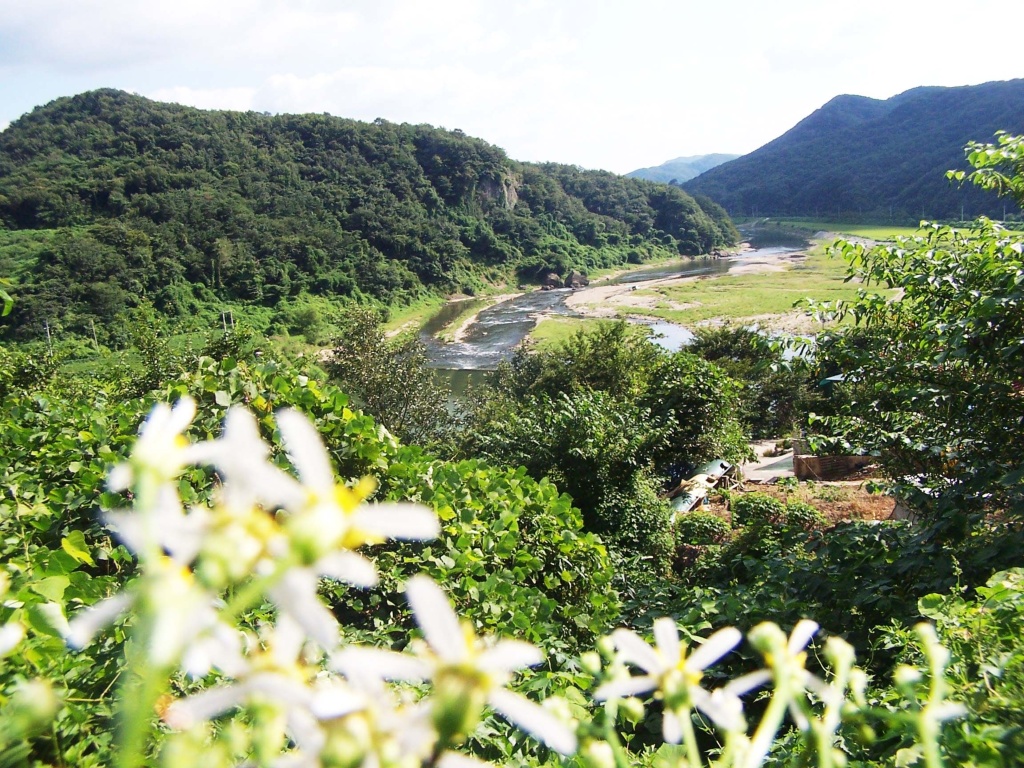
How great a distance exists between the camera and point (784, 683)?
48 cm

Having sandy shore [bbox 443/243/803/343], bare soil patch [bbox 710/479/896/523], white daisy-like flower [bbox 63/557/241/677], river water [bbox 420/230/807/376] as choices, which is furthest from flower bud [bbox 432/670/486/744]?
sandy shore [bbox 443/243/803/343]

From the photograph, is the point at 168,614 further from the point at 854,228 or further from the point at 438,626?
the point at 854,228

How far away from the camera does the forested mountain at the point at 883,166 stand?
111 m

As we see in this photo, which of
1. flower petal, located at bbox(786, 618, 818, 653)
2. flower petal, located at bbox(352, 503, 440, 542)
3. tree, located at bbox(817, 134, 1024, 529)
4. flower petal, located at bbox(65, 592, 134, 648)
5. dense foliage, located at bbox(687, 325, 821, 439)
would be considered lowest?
dense foliage, located at bbox(687, 325, 821, 439)

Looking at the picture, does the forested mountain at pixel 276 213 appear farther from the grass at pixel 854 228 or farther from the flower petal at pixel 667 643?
the flower petal at pixel 667 643

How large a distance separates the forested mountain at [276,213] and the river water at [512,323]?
7.23 m

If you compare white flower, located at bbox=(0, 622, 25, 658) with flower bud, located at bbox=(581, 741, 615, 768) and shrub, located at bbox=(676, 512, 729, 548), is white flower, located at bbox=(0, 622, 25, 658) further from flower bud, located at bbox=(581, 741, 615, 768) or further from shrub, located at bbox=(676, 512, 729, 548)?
shrub, located at bbox=(676, 512, 729, 548)

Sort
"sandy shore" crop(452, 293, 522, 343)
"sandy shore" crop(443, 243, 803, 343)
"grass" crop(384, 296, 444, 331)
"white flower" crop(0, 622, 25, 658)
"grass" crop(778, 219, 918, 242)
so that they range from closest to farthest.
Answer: "white flower" crop(0, 622, 25, 658), "sandy shore" crop(452, 293, 522, 343), "grass" crop(384, 296, 444, 331), "sandy shore" crop(443, 243, 803, 343), "grass" crop(778, 219, 918, 242)

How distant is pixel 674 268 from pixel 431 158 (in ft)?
138

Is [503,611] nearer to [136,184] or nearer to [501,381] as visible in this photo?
[501,381]

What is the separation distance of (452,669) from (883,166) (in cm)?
16058

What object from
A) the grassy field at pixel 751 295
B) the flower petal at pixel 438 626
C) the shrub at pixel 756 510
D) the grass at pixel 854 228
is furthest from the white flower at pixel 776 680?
the grass at pixel 854 228

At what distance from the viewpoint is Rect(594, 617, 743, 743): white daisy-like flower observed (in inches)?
20.0

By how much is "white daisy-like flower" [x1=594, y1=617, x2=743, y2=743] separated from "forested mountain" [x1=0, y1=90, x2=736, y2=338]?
54738 millimetres
